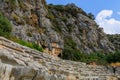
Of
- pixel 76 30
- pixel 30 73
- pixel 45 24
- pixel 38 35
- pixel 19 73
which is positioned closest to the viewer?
pixel 19 73

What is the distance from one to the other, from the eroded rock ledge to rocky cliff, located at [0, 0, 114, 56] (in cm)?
2193

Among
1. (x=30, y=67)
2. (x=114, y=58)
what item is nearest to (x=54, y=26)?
(x=114, y=58)

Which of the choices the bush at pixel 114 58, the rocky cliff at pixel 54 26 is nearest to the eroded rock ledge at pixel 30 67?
the bush at pixel 114 58

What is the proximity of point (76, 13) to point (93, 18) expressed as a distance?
4.46 meters

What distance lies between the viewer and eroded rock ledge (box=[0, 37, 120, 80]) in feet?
22.8

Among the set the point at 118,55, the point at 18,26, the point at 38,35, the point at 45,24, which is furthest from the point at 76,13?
the point at 118,55

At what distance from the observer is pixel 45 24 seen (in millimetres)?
51156

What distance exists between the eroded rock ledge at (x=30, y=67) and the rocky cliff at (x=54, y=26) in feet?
71.9

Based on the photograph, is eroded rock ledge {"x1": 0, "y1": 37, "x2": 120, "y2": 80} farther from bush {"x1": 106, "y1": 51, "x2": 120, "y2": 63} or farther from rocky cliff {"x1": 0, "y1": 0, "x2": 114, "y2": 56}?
rocky cliff {"x1": 0, "y1": 0, "x2": 114, "y2": 56}

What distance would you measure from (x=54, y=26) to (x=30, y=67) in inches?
1914

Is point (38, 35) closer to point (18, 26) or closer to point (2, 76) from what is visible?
point (18, 26)

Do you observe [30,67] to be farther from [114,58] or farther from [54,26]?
[54,26]

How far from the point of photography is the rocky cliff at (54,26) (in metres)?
44.3

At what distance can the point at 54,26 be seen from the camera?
56.2m
